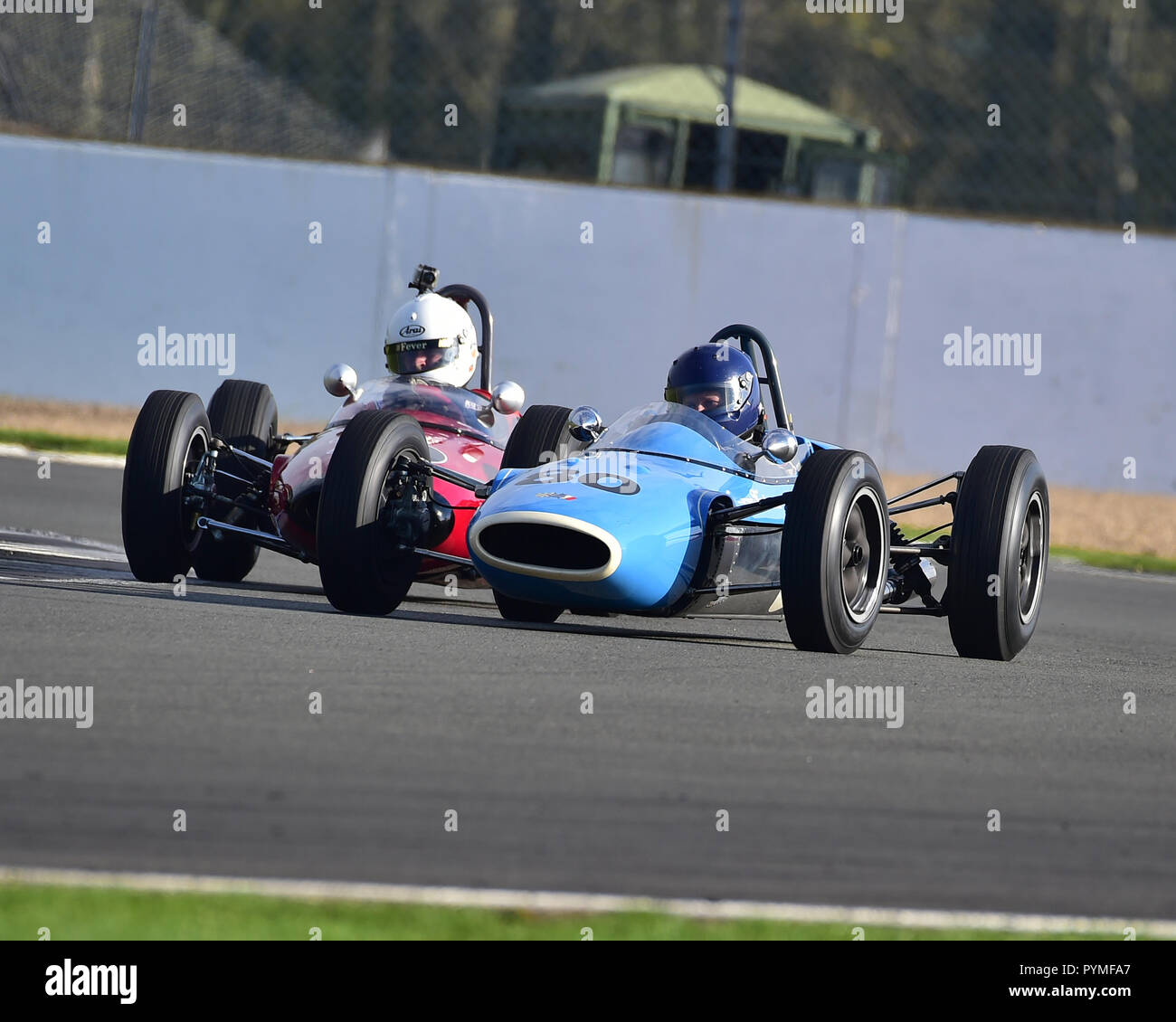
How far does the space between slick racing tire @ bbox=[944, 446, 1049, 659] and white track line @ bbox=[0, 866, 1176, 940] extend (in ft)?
13.1

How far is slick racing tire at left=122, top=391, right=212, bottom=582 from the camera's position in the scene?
8.42m

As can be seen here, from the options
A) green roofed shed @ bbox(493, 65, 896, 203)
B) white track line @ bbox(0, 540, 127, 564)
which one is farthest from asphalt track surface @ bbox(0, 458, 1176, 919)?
green roofed shed @ bbox(493, 65, 896, 203)

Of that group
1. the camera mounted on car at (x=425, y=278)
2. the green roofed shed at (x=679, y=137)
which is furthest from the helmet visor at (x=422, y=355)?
the green roofed shed at (x=679, y=137)

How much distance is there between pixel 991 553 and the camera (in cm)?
783

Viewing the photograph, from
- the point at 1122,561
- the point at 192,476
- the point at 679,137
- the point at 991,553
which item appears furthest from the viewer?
the point at 679,137

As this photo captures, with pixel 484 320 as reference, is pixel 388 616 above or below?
below

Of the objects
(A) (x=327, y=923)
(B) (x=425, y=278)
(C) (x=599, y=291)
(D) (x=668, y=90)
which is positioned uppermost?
(D) (x=668, y=90)

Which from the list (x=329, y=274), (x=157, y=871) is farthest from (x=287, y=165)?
(x=157, y=871)

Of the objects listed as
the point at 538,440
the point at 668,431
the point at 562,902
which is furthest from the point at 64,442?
the point at 562,902

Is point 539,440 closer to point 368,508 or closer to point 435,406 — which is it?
point 435,406

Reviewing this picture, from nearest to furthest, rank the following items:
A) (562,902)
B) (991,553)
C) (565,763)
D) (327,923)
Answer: (327,923)
(562,902)
(565,763)
(991,553)

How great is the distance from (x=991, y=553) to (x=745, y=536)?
95 cm

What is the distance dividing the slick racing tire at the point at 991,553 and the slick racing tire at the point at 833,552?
0.37 metres

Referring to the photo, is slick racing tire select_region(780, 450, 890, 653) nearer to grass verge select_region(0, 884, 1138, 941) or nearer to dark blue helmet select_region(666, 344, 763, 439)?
dark blue helmet select_region(666, 344, 763, 439)
